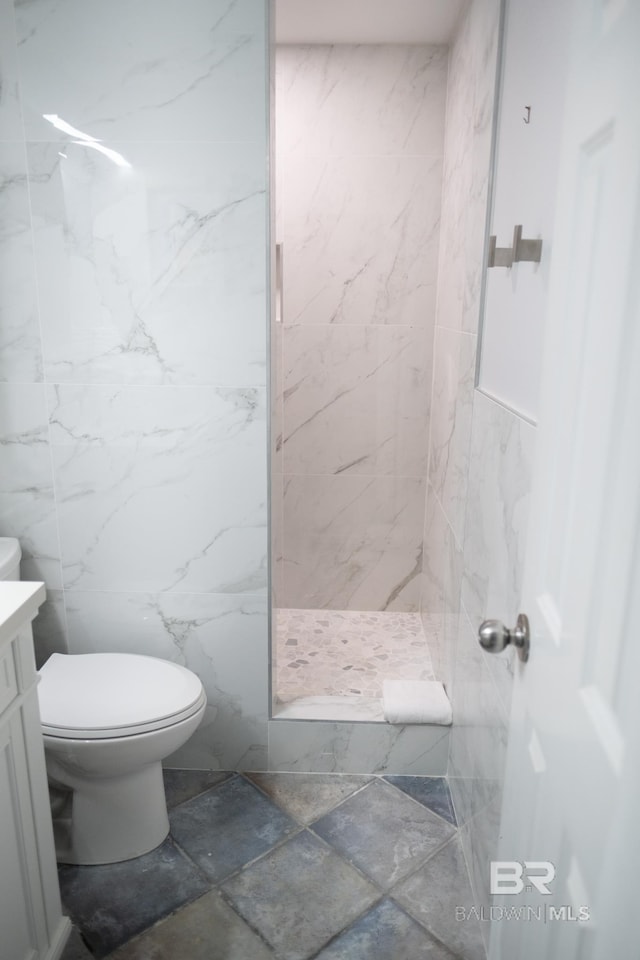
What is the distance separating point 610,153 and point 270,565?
155cm

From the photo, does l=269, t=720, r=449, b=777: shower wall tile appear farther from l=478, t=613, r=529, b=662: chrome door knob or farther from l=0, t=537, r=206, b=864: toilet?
l=478, t=613, r=529, b=662: chrome door knob

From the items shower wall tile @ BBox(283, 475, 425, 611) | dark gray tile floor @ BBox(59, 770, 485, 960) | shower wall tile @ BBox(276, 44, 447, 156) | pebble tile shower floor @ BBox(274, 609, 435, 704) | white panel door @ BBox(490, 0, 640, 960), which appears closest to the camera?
white panel door @ BBox(490, 0, 640, 960)

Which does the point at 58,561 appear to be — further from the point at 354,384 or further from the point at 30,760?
the point at 354,384

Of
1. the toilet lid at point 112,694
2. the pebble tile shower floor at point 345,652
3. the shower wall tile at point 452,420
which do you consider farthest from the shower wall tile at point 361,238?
the toilet lid at point 112,694

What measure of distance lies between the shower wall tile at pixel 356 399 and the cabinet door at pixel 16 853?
1797 millimetres

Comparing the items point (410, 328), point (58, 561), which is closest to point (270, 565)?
point (58, 561)

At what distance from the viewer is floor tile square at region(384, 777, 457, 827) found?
204cm

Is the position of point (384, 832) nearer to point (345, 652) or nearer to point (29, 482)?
point (345, 652)

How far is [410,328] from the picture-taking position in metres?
2.77

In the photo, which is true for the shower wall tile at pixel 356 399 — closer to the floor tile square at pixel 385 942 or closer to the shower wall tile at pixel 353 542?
the shower wall tile at pixel 353 542

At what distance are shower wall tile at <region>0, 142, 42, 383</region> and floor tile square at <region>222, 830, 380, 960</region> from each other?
4.95 feet

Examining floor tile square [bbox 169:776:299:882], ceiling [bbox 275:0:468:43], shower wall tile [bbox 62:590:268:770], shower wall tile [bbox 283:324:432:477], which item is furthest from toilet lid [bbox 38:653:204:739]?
ceiling [bbox 275:0:468:43]

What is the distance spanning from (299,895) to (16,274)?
6.01 ft

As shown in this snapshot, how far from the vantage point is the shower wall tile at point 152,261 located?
6.03ft
